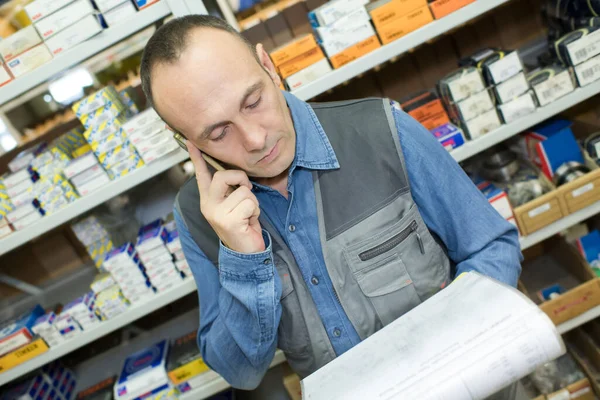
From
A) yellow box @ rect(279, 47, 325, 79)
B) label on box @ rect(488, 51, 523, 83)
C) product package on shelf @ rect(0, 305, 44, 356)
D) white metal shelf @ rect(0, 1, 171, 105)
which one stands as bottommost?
product package on shelf @ rect(0, 305, 44, 356)

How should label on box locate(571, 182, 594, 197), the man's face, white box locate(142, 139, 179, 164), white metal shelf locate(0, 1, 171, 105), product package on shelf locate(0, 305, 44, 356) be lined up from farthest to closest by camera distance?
product package on shelf locate(0, 305, 44, 356)
label on box locate(571, 182, 594, 197)
white box locate(142, 139, 179, 164)
white metal shelf locate(0, 1, 171, 105)
the man's face

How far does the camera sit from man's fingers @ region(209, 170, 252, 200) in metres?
1.05

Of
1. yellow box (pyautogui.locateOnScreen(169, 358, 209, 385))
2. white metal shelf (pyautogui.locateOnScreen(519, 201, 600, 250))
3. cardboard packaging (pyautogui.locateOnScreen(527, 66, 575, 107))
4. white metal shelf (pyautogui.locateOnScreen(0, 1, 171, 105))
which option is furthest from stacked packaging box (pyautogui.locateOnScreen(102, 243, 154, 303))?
cardboard packaging (pyautogui.locateOnScreen(527, 66, 575, 107))

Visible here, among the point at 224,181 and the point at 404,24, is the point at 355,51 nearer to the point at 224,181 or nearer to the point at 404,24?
the point at 404,24

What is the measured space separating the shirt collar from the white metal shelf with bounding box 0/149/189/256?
1.95ft

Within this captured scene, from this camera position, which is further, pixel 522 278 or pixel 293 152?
pixel 522 278

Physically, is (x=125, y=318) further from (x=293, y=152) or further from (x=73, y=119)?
(x=293, y=152)

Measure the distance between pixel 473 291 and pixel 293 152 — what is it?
497mm

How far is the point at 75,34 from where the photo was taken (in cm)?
147

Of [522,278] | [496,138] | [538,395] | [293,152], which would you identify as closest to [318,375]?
[293,152]

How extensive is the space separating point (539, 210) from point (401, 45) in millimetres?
813

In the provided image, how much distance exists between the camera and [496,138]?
1.61 m

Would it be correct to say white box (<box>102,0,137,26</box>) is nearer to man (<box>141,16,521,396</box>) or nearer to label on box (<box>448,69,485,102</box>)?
man (<box>141,16,521,396</box>)

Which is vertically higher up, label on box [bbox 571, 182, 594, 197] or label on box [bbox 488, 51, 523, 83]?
label on box [bbox 488, 51, 523, 83]
